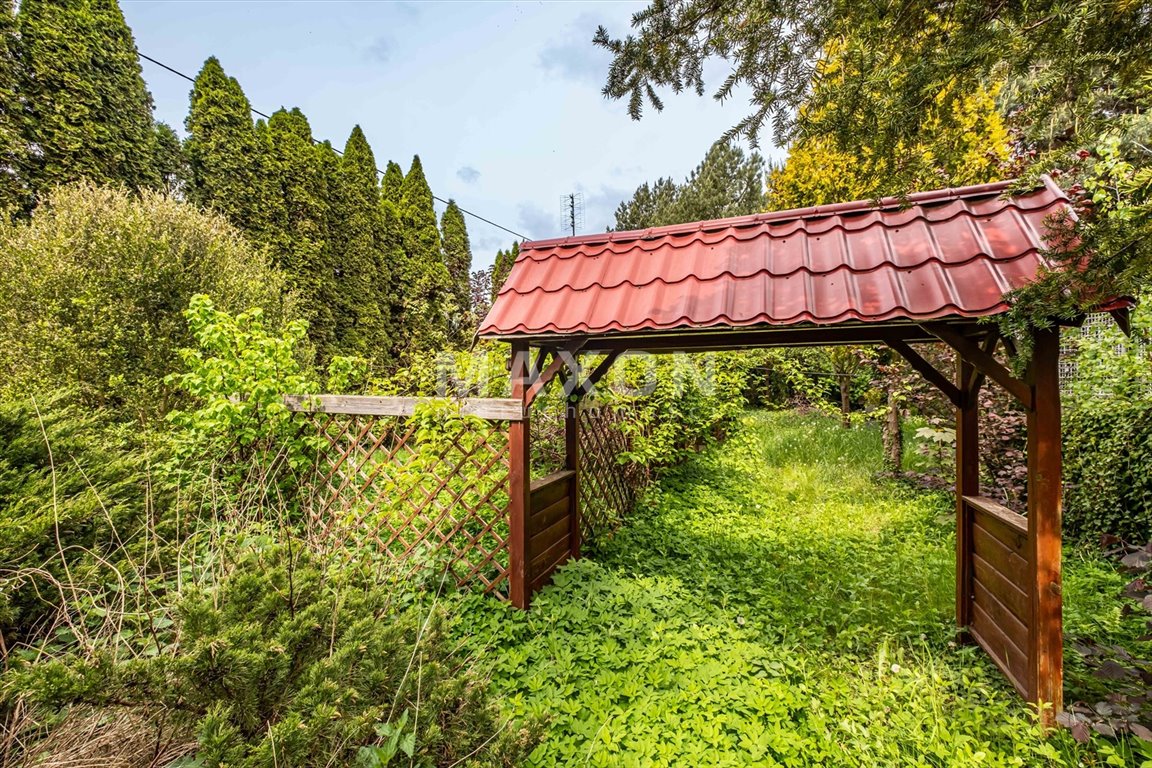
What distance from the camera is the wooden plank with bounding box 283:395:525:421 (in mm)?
2799

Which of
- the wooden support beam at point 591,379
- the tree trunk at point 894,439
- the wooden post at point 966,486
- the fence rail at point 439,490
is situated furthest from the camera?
the tree trunk at point 894,439

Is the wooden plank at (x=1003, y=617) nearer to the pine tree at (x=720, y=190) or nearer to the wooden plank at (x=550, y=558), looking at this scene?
the wooden plank at (x=550, y=558)

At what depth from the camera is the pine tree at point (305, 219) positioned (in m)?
6.97

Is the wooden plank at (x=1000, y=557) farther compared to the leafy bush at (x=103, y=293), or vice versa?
the leafy bush at (x=103, y=293)

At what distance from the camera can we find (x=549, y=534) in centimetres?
318

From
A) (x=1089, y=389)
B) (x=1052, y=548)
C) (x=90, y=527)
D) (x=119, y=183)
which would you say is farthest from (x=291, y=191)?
(x=1089, y=389)

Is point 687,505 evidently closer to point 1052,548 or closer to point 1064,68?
point 1052,548

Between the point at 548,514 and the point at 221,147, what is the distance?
7125 millimetres

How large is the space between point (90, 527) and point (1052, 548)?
164 inches

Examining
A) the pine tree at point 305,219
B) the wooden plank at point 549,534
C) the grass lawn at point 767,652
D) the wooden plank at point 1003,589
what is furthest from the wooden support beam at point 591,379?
the pine tree at point 305,219

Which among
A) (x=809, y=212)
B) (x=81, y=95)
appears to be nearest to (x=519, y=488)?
(x=809, y=212)

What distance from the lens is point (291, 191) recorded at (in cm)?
709

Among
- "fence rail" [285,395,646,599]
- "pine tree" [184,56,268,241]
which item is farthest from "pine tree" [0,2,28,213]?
"fence rail" [285,395,646,599]

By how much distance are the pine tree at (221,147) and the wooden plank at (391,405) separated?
4.82 meters
